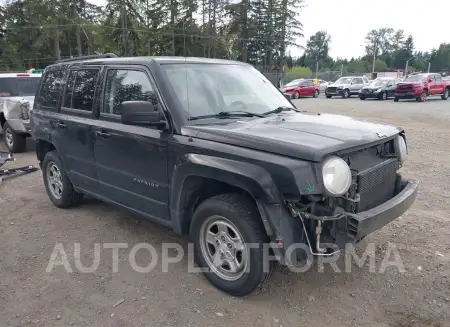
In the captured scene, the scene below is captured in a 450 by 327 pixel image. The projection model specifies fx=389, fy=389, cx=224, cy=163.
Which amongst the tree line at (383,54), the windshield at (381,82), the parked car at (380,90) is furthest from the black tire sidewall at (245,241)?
the tree line at (383,54)

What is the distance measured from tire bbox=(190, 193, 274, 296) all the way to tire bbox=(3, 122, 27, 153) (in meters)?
7.27

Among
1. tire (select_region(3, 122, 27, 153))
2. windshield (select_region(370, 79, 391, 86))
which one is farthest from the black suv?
windshield (select_region(370, 79, 391, 86))

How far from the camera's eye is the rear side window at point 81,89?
169 inches

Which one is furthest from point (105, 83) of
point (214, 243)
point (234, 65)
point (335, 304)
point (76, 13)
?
point (76, 13)

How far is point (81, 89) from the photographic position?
4488 millimetres

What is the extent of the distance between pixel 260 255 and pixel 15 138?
26.3ft

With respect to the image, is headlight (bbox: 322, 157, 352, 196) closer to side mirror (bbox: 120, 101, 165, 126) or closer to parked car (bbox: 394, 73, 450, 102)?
side mirror (bbox: 120, 101, 165, 126)

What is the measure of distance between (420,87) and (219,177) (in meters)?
24.4

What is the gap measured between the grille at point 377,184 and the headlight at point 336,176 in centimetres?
25

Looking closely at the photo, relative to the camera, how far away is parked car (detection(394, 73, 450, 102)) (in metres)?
23.8

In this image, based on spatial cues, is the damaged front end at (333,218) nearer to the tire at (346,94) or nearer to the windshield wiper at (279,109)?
the windshield wiper at (279,109)

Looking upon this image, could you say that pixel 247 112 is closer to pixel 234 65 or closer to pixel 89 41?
pixel 234 65

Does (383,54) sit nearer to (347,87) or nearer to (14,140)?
(347,87)

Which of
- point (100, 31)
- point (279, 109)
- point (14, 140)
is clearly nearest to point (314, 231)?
point (279, 109)
